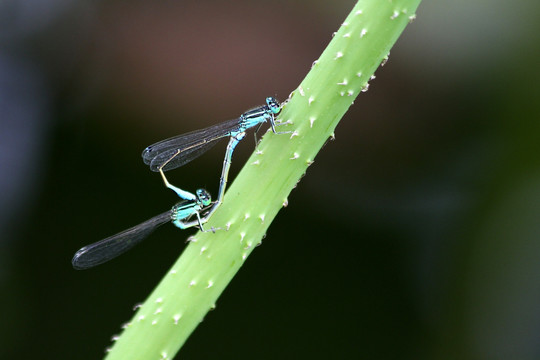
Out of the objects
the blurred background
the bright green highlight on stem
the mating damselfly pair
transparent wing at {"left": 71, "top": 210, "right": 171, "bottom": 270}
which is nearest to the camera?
the bright green highlight on stem

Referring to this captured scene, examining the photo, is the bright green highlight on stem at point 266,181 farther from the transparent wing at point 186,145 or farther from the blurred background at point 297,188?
the blurred background at point 297,188

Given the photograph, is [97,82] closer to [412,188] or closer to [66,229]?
[66,229]

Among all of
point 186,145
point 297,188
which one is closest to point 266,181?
point 186,145

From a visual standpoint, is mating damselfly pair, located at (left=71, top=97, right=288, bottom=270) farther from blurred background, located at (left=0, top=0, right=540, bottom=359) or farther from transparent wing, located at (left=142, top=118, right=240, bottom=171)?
blurred background, located at (left=0, top=0, right=540, bottom=359)

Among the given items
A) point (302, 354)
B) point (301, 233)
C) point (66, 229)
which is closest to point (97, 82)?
point (66, 229)

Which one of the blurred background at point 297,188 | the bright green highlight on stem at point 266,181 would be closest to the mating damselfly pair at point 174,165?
the bright green highlight on stem at point 266,181

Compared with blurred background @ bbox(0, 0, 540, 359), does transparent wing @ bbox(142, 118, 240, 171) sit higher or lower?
lower

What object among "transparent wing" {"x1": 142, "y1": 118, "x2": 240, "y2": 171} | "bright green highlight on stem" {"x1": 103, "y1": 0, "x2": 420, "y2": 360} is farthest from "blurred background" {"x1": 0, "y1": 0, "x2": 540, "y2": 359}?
"bright green highlight on stem" {"x1": 103, "y1": 0, "x2": 420, "y2": 360}

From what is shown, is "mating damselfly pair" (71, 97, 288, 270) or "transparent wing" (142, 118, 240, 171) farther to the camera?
"transparent wing" (142, 118, 240, 171)
